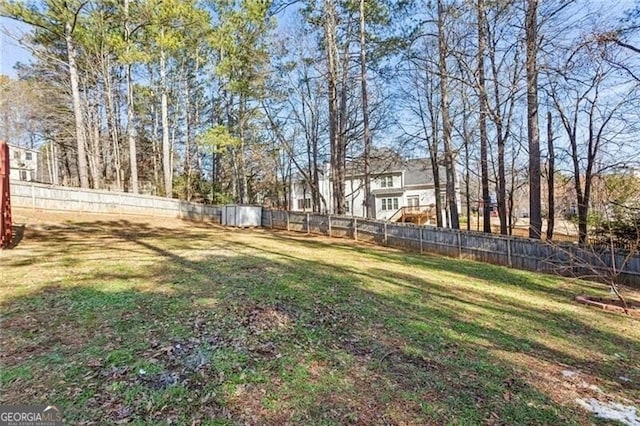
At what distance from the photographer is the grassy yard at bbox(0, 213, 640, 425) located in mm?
2479

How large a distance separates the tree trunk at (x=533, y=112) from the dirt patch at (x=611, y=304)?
2846mm

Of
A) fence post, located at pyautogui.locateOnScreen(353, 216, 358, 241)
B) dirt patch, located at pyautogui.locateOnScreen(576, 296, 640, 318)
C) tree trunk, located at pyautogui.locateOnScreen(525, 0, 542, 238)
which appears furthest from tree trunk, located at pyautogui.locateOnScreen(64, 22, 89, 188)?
dirt patch, located at pyautogui.locateOnScreen(576, 296, 640, 318)

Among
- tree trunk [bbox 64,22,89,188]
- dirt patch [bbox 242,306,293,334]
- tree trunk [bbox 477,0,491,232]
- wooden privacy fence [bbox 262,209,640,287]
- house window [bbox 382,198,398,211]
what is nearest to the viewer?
dirt patch [bbox 242,306,293,334]

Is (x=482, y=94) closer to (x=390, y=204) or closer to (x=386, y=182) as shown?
(x=390, y=204)

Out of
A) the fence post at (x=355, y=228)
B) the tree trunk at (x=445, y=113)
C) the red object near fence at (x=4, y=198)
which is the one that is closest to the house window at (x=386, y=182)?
the tree trunk at (x=445, y=113)

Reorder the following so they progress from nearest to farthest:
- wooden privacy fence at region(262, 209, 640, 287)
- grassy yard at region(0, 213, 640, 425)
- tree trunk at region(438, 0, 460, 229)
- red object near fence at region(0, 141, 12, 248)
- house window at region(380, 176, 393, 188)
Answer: grassy yard at region(0, 213, 640, 425), red object near fence at region(0, 141, 12, 248), wooden privacy fence at region(262, 209, 640, 287), tree trunk at region(438, 0, 460, 229), house window at region(380, 176, 393, 188)

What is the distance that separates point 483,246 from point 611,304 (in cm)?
419

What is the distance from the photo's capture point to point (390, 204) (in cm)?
2869

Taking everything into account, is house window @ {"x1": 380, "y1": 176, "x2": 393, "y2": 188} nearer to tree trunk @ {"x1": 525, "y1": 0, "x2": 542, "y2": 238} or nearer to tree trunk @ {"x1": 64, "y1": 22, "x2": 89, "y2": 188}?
tree trunk @ {"x1": 525, "y1": 0, "x2": 542, "y2": 238}

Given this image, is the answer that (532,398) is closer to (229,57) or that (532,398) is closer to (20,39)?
(229,57)

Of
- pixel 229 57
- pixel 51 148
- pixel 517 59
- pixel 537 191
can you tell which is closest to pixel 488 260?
pixel 537 191

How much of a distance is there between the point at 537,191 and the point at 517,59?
4169 mm

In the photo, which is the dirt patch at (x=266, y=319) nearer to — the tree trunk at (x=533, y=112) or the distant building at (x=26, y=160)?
the tree trunk at (x=533, y=112)

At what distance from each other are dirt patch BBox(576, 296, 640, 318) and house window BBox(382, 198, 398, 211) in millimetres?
22108
